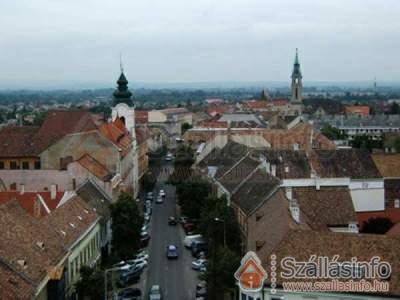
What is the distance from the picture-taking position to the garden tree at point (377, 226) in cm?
5469

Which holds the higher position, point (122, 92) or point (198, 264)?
point (122, 92)

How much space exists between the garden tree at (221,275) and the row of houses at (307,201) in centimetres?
171

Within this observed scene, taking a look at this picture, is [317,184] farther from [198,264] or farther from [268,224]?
[268,224]

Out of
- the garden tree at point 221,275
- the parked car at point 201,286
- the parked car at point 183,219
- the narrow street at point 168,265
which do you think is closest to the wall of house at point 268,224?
the garden tree at point 221,275

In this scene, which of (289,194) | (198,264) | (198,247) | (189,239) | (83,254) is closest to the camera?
(83,254)

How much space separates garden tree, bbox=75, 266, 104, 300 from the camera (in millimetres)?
41969

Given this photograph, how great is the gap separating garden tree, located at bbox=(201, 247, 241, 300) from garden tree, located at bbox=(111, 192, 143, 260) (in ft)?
48.9

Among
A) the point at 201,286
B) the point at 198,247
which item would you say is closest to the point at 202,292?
the point at 201,286

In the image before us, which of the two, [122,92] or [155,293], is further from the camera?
[122,92]

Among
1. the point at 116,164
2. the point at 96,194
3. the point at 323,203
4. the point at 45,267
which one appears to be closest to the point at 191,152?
the point at 116,164

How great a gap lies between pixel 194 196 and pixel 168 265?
1615 centimetres

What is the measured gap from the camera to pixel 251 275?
35812mm

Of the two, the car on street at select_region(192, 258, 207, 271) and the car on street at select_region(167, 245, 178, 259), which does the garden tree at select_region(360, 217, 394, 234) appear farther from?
the car on street at select_region(167, 245, 178, 259)

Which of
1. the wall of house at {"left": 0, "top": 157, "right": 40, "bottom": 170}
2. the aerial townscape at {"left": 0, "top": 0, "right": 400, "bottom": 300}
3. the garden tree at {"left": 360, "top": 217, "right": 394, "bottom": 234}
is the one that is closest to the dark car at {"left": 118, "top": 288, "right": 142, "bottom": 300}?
the aerial townscape at {"left": 0, "top": 0, "right": 400, "bottom": 300}
